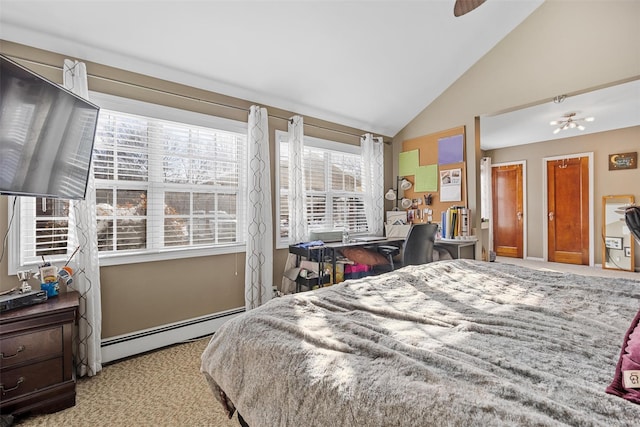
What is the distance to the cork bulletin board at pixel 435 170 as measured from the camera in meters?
3.70

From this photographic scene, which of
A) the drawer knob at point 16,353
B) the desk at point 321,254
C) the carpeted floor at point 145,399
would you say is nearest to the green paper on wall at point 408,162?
the desk at point 321,254

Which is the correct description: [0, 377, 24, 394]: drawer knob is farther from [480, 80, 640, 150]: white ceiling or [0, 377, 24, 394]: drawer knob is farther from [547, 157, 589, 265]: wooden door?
[547, 157, 589, 265]: wooden door

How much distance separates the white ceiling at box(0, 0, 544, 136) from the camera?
6.77ft

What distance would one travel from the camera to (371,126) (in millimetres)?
4234

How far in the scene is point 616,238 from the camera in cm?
481

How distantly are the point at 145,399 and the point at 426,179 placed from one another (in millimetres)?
3787

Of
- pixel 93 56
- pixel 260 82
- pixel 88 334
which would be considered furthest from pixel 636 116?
pixel 88 334

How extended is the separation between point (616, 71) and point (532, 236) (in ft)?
13.5

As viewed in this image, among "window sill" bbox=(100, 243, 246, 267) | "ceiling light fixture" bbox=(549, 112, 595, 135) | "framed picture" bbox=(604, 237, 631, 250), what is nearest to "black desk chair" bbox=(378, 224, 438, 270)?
"window sill" bbox=(100, 243, 246, 267)

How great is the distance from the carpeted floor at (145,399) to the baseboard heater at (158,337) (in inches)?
3.2

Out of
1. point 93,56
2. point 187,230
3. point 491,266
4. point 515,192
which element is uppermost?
point 93,56

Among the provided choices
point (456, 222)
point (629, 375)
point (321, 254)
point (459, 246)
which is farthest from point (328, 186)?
point (629, 375)

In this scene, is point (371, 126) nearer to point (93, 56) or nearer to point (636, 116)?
point (93, 56)

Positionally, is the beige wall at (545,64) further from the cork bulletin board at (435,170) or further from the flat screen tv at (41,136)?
the flat screen tv at (41,136)
